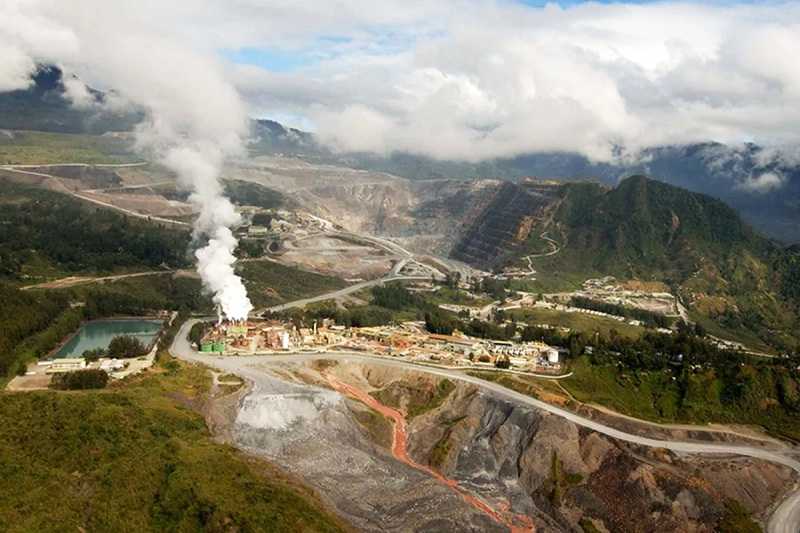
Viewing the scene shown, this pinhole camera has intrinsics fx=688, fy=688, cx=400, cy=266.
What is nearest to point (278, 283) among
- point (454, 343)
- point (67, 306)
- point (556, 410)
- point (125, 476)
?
point (67, 306)

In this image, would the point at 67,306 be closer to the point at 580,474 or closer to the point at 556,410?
the point at 556,410

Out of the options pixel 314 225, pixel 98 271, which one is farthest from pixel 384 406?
pixel 314 225

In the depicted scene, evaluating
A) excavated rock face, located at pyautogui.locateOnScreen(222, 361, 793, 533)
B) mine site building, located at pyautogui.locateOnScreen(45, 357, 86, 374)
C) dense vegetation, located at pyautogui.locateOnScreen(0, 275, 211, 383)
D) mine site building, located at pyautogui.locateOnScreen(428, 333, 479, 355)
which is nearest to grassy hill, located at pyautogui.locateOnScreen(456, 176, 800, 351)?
mine site building, located at pyautogui.locateOnScreen(428, 333, 479, 355)

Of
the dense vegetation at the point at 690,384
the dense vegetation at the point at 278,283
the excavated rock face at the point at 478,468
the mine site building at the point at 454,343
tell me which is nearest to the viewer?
the excavated rock face at the point at 478,468

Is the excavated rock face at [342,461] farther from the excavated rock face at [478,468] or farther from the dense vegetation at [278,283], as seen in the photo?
the dense vegetation at [278,283]

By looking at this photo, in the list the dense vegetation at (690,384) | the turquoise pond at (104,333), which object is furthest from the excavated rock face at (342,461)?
the turquoise pond at (104,333)

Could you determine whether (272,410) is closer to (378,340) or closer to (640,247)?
(378,340)
